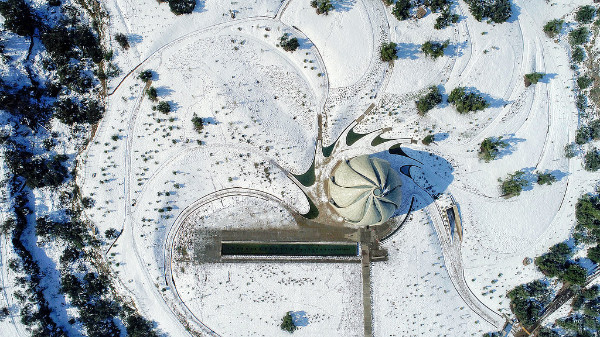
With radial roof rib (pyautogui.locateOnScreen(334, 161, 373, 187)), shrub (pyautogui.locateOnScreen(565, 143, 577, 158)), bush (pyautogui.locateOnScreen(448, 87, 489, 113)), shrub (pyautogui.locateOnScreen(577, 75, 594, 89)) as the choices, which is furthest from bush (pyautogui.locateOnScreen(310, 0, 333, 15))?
shrub (pyautogui.locateOnScreen(565, 143, 577, 158))

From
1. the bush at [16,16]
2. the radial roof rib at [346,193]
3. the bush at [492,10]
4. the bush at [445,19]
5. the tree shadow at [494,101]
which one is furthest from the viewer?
the tree shadow at [494,101]

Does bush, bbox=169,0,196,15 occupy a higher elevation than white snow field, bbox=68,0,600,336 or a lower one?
higher

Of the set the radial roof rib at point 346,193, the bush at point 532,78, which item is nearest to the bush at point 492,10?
the bush at point 532,78

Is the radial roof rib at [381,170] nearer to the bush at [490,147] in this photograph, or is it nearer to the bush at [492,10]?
the bush at [490,147]

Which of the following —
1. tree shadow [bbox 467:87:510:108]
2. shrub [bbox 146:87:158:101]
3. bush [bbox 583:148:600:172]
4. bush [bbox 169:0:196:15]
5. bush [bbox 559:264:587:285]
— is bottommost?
bush [bbox 559:264:587:285]

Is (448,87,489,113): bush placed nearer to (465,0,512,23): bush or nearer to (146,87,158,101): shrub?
(465,0,512,23): bush

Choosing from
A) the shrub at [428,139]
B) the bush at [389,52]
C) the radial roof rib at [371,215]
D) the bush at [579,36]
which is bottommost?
the radial roof rib at [371,215]

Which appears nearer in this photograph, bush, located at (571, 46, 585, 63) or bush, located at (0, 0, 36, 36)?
bush, located at (0, 0, 36, 36)
